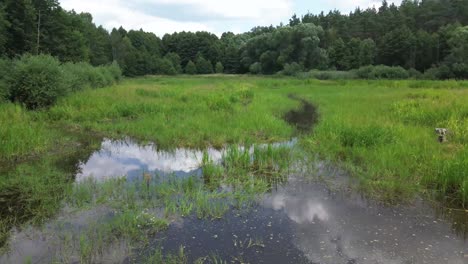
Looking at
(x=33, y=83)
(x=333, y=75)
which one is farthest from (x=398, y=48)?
(x=33, y=83)

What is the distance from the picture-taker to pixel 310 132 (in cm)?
1473

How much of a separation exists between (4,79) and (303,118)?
15087 millimetres

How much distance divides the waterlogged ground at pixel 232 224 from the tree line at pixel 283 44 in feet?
113

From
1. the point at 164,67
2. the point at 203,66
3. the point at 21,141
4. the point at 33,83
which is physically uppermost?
the point at 203,66

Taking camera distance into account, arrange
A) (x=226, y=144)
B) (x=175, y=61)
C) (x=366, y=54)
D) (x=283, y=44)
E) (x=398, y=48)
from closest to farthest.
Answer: (x=226, y=144) → (x=398, y=48) → (x=366, y=54) → (x=283, y=44) → (x=175, y=61)

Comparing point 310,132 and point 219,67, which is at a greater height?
point 219,67

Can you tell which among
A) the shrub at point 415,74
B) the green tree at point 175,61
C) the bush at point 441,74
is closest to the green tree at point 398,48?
the shrub at point 415,74

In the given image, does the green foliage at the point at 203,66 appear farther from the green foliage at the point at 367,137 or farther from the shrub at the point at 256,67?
the green foliage at the point at 367,137

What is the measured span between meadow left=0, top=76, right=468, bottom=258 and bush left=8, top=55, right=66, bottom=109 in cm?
82

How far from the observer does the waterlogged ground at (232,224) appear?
5520mm

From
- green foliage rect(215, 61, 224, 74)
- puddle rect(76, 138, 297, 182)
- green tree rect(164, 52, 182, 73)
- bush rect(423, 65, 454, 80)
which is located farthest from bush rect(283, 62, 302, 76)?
puddle rect(76, 138, 297, 182)

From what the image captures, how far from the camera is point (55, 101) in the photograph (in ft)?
61.3

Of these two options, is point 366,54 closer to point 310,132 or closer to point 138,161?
point 310,132

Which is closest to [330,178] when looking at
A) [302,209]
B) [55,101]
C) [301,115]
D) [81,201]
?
[302,209]
